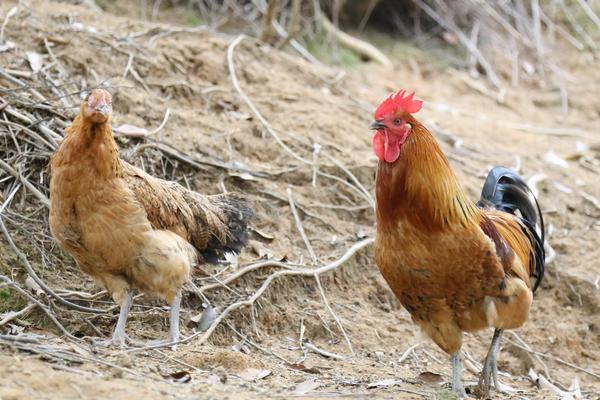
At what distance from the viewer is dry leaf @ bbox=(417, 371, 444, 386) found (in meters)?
5.38

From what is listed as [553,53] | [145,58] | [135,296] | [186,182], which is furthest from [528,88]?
[135,296]

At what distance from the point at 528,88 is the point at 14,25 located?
826 centimetres

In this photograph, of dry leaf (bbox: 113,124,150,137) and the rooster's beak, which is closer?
the rooster's beak

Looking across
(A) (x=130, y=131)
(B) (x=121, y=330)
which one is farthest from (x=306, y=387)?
(A) (x=130, y=131)

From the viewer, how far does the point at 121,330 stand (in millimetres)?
5156

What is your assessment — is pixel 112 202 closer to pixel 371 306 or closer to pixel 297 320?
pixel 297 320

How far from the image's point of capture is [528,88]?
1328cm

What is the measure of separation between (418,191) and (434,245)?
0.32 metres

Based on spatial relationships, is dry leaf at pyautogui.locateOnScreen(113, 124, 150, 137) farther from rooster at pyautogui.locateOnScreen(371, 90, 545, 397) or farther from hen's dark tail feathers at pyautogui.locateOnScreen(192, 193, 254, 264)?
rooster at pyautogui.locateOnScreen(371, 90, 545, 397)

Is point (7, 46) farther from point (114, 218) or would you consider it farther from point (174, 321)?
point (174, 321)

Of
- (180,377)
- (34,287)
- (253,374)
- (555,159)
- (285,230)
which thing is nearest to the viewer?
(180,377)

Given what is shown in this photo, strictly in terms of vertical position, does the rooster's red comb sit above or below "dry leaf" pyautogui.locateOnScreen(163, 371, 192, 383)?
above

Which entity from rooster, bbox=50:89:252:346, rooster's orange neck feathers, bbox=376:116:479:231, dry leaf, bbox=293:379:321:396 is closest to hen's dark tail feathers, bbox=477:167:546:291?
rooster's orange neck feathers, bbox=376:116:479:231

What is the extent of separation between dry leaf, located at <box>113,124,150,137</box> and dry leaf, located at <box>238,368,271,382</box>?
8.11 ft
